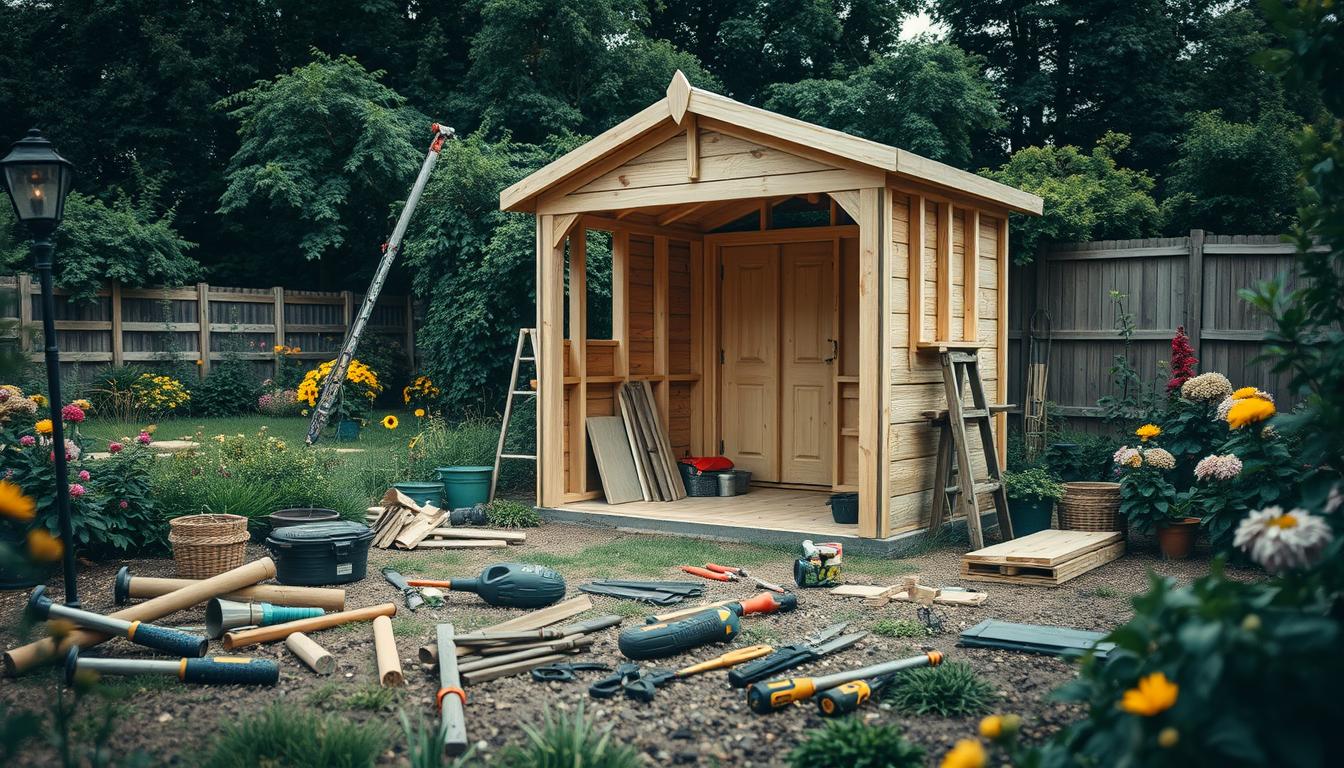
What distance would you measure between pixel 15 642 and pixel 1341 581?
17.7 feet

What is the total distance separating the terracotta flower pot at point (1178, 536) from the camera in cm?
749

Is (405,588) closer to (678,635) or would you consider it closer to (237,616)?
(237,616)

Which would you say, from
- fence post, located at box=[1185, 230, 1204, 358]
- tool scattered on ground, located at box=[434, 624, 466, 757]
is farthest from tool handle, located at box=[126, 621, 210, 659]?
fence post, located at box=[1185, 230, 1204, 358]

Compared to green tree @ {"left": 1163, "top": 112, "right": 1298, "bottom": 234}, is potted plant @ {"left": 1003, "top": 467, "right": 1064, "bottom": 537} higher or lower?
lower

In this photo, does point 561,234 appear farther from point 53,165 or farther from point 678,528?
point 53,165

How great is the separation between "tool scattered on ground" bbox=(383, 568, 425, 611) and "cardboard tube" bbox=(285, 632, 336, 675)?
0.93 metres

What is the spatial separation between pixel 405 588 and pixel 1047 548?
417cm

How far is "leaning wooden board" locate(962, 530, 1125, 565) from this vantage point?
268 inches

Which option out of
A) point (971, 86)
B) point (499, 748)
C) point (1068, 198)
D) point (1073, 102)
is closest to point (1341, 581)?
point (499, 748)

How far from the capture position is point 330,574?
6.50 meters

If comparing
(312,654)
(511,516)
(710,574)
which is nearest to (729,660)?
(312,654)

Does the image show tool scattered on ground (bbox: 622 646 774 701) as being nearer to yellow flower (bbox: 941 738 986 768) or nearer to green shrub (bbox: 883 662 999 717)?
green shrub (bbox: 883 662 999 717)

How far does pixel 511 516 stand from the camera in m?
8.95

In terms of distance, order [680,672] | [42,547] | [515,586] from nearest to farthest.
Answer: [42,547], [680,672], [515,586]
